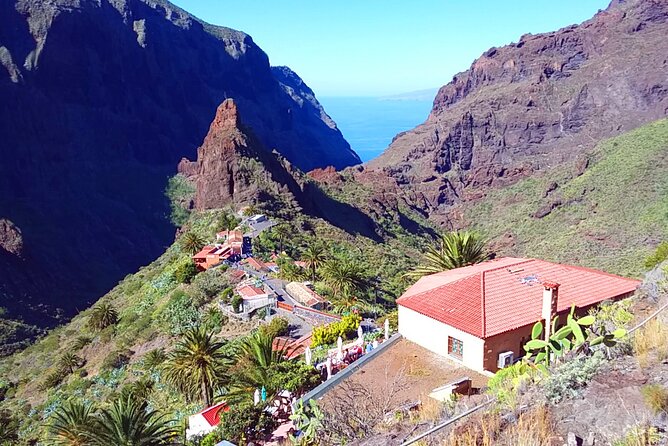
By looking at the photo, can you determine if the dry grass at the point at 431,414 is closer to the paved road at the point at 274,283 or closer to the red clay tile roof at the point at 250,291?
the paved road at the point at 274,283

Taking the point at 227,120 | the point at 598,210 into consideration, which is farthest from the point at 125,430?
the point at 598,210

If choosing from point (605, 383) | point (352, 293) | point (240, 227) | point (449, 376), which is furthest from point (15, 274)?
point (605, 383)

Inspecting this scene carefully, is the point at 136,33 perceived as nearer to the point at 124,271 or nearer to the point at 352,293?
the point at 124,271

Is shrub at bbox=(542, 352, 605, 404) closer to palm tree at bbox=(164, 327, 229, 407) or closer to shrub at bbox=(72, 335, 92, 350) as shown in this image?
palm tree at bbox=(164, 327, 229, 407)

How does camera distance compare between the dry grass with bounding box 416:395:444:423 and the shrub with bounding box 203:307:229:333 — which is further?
the shrub with bounding box 203:307:229:333

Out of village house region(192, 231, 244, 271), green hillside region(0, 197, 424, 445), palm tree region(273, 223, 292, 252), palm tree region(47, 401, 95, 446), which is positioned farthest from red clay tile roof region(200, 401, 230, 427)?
palm tree region(273, 223, 292, 252)

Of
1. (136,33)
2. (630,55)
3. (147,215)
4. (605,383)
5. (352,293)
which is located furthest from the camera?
(136,33)
